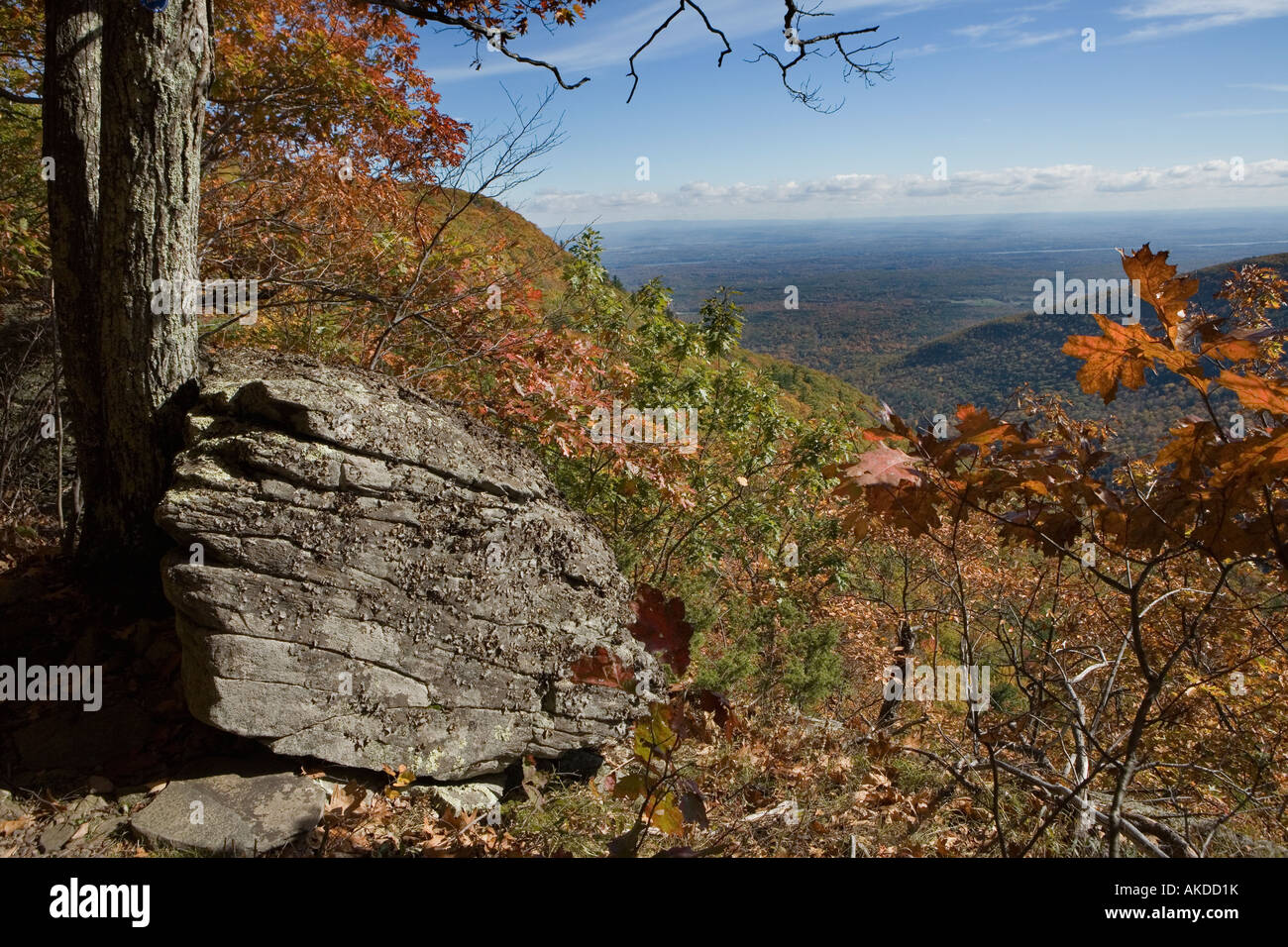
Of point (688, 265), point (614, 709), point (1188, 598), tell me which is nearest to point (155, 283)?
point (614, 709)

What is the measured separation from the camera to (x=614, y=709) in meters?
4.20

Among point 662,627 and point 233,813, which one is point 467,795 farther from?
point 662,627

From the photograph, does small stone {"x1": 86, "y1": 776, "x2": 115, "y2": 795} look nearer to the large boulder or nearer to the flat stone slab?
the flat stone slab

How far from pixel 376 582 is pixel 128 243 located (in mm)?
2138

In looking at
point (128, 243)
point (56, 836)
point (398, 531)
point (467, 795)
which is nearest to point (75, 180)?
point (128, 243)

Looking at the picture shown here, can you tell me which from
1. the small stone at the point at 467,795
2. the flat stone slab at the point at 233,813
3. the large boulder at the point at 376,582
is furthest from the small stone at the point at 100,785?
the small stone at the point at 467,795

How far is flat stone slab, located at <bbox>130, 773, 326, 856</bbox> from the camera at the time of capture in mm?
2932

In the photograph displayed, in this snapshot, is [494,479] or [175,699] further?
[494,479]

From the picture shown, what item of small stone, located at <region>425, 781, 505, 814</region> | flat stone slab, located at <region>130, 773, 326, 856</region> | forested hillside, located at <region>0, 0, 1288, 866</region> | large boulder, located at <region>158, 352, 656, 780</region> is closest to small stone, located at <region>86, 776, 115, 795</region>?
forested hillside, located at <region>0, 0, 1288, 866</region>

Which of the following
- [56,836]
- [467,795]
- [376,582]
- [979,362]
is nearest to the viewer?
[56,836]

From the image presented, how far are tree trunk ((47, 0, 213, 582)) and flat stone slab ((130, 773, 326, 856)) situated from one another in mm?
1465

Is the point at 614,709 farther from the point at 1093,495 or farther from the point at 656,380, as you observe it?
the point at 656,380

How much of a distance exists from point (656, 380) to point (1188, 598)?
233 inches

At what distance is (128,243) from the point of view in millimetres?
3475
